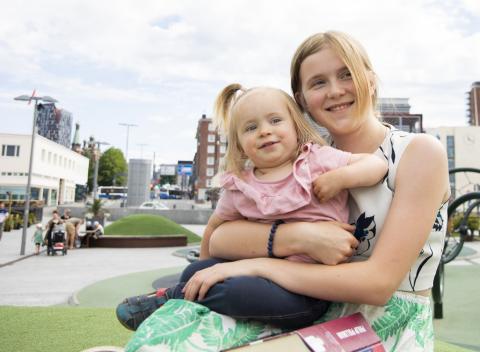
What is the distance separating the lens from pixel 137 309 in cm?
151

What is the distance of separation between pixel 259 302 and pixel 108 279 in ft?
33.6

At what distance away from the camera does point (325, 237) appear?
1.38 m

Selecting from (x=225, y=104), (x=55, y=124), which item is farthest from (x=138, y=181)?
(x=55, y=124)

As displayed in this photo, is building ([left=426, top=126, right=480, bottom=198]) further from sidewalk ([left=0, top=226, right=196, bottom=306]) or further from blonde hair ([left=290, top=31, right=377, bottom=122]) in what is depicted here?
blonde hair ([left=290, top=31, right=377, bottom=122])

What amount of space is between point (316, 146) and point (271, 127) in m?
0.19

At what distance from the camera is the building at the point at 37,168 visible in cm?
4481

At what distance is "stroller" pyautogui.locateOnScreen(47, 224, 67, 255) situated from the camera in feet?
51.4

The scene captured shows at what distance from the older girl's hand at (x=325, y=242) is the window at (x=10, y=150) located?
49.9m

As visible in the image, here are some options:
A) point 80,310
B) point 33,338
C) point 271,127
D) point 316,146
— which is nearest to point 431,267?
point 316,146

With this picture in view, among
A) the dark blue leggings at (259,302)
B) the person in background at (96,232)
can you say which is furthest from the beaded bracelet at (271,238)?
the person in background at (96,232)

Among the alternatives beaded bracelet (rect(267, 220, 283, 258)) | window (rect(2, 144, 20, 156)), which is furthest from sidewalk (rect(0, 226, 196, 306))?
window (rect(2, 144, 20, 156))

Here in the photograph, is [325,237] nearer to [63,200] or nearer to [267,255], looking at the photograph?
[267,255]

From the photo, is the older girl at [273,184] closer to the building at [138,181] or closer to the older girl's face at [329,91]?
the older girl's face at [329,91]

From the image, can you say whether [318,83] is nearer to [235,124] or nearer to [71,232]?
[235,124]
